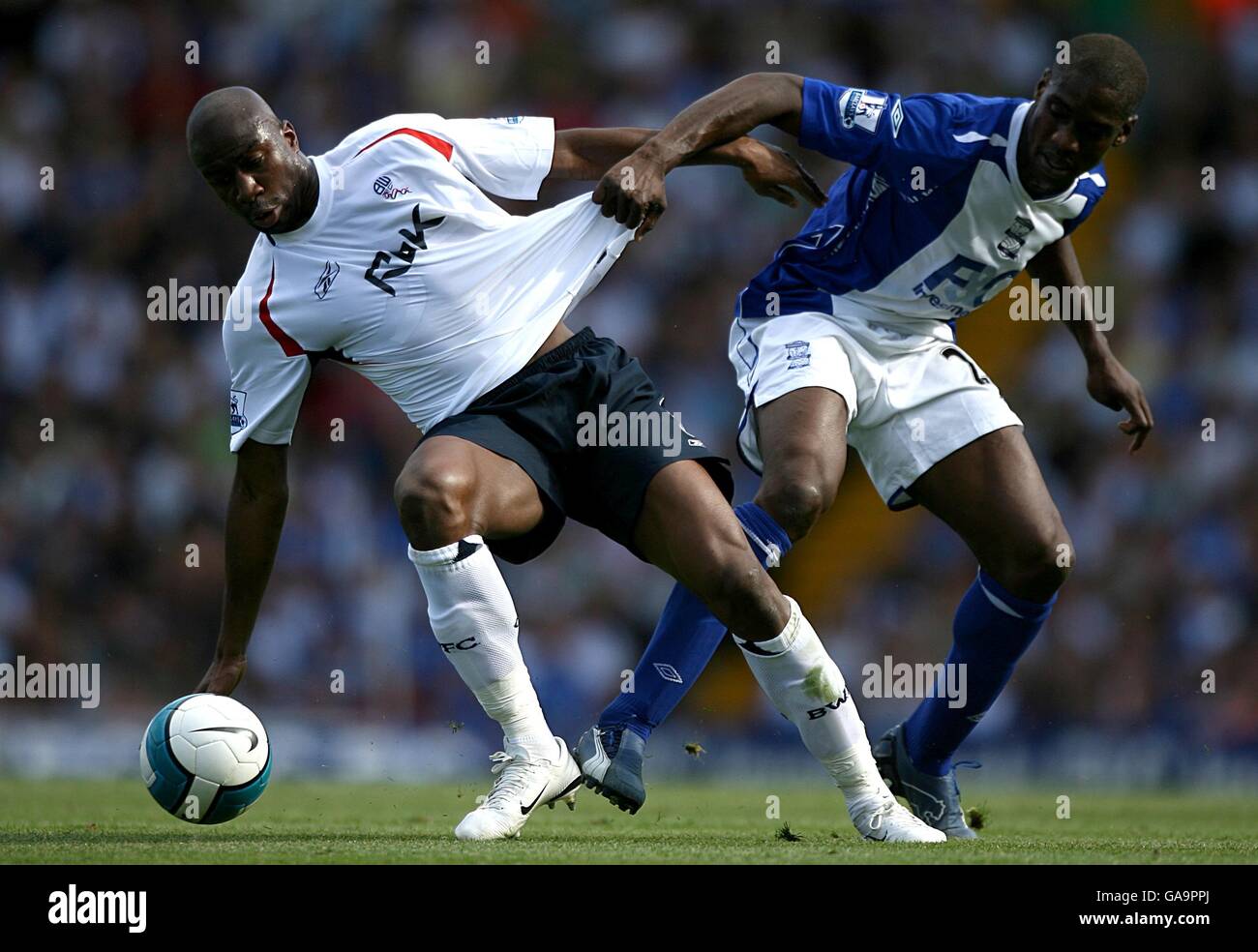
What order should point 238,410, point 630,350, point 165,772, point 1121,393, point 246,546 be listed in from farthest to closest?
point 630,350, point 1121,393, point 246,546, point 238,410, point 165,772

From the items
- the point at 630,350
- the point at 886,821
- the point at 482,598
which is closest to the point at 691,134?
the point at 482,598

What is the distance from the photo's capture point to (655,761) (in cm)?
970

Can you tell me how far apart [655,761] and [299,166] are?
550cm

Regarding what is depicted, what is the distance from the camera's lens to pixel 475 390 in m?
5.12

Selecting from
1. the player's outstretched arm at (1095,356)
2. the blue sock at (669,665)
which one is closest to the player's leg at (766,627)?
A: the blue sock at (669,665)


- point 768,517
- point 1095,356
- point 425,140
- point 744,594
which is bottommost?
point 744,594

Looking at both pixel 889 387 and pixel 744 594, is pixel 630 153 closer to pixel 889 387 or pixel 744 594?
pixel 889 387

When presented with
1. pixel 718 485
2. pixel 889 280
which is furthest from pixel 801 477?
pixel 889 280

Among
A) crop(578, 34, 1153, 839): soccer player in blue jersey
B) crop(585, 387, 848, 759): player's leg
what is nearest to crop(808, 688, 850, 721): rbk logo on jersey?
crop(578, 34, 1153, 839): soccer player in blue jersey

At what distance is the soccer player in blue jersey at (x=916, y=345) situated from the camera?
5141mm

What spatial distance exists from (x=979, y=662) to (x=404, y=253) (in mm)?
2369

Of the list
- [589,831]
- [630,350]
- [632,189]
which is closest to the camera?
[632,189]

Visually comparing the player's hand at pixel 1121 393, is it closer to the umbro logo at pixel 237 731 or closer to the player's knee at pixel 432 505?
the player's knee at pixel 432 505

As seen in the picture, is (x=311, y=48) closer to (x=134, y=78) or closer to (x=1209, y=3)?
(x=134, y=78)
